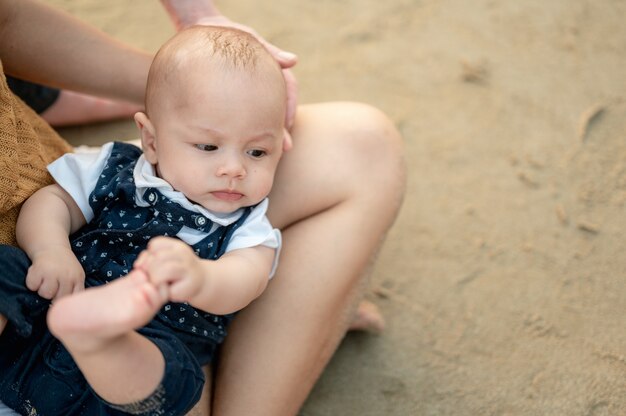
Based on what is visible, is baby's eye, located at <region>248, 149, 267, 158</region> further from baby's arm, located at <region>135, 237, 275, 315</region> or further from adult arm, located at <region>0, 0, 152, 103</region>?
adult arm, located at <region>0, 0, 152, 103</region>

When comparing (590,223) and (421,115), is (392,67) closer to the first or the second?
(421,115)

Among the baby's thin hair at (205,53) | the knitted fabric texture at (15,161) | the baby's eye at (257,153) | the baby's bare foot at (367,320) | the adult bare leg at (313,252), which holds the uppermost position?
the baby's thin hair at (205,53)

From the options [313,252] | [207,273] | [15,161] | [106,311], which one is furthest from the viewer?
[313,252]

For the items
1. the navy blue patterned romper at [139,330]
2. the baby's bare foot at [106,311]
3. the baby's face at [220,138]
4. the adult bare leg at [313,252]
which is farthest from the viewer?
the adult bare leg at [313,252]

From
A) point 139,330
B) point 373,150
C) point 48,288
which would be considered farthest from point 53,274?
point 373,150

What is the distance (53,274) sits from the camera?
937 mm

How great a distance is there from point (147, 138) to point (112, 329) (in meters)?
0.39

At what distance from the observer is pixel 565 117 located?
6.19ft

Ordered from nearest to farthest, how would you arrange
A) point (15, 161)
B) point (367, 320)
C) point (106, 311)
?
point (106, 311)
point (15, 161)
point (367, 320)

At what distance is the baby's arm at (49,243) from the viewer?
936 millimetres

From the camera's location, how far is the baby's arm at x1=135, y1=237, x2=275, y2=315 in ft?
2.59

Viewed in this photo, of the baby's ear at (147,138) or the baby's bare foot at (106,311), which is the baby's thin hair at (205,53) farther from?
the baby's bare foot at (106,311)

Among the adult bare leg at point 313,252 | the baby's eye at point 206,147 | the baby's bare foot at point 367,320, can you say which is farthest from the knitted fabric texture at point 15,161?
the baby's bare foot at point 367,320

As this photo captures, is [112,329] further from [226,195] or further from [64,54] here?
[64,54]
